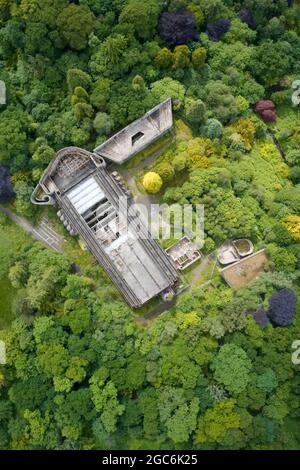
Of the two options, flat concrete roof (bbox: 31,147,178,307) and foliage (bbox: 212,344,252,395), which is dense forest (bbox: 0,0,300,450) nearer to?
foliage (bbox: 212,344,252,395)

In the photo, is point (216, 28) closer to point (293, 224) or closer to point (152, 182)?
point (152, 182)

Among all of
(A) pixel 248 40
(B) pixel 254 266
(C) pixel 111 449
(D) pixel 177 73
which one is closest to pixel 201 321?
(B) pixel 254 266

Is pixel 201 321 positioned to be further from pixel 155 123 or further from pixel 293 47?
pixel 293 47

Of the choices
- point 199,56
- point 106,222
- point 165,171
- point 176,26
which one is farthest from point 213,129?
point 106,222

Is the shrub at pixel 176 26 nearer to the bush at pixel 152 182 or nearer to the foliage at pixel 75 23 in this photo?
the foliage at pixel 75 23

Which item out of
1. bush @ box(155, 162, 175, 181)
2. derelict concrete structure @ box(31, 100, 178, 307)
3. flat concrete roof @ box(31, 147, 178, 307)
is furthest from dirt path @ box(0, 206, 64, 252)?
bush @ box(155, 162, 175, 181)

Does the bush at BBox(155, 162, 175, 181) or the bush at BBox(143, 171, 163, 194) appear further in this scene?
the bush at BBox(155, 162, 175, 181)
